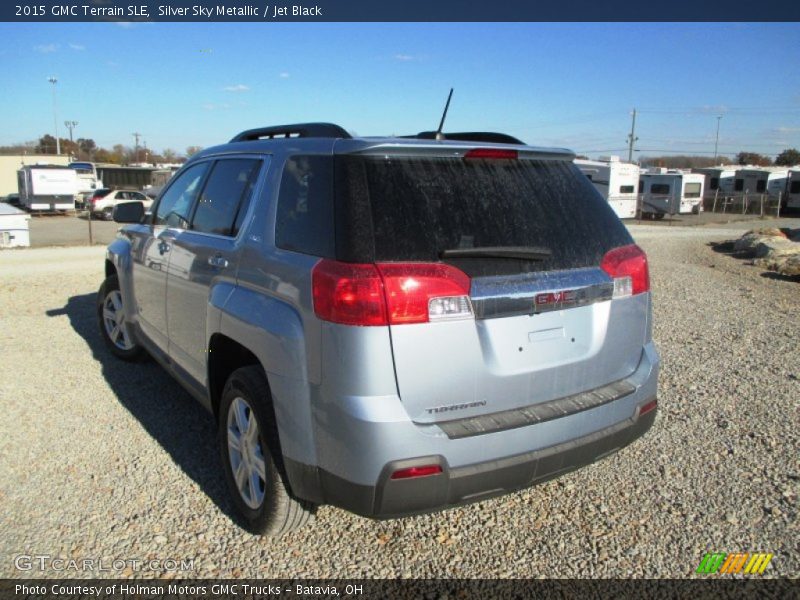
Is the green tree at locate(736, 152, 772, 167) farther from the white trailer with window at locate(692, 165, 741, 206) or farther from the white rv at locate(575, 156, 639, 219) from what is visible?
the white rv at locate(575, 156, 639, 219)

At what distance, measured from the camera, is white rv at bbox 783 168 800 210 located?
4172 centimetres

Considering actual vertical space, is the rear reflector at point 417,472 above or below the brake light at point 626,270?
below

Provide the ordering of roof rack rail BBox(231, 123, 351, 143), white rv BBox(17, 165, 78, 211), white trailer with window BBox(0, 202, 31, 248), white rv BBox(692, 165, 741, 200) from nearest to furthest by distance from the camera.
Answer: roof rack rail BBox(231, 123, 351, 143)
white trailer with window BBox(0, 202, 31, 248)
white rv BBox(17, 165, 78, 211)
white rv BBox(692, 165, 741, 200)

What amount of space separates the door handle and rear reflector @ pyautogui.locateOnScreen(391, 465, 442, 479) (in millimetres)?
1404

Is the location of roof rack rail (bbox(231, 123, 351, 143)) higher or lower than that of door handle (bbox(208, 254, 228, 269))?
higher

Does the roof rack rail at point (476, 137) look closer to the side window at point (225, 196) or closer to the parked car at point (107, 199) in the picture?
the side window at point (225, 196)

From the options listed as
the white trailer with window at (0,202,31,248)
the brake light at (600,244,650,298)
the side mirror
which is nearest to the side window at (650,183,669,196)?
the white trailer with window at (0,202,31,248)

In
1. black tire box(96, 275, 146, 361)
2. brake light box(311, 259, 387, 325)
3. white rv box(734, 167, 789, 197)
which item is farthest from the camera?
white rv box(734, 167, 789, 197)

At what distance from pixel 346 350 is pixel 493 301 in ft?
1.92

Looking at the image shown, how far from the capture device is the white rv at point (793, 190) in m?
41.7

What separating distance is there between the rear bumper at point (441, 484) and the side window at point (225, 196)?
146cm

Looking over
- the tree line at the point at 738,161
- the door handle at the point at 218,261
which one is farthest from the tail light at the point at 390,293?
the tree line at the point at 738,161

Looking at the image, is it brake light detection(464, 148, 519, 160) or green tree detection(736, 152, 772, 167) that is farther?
green tree detection(736, 152, 772, 167)

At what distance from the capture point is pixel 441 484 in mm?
2289
